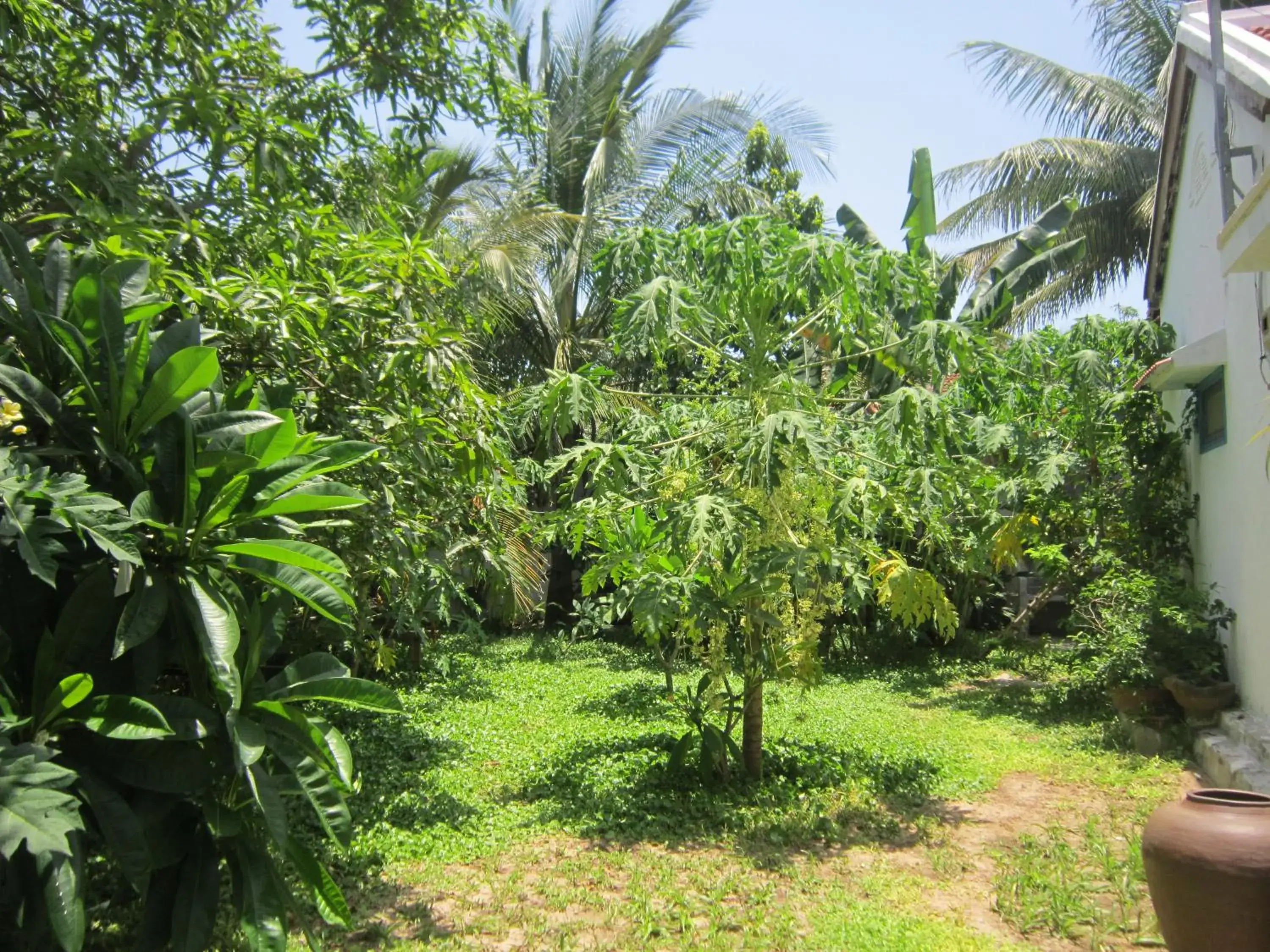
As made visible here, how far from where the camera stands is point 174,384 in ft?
11.1

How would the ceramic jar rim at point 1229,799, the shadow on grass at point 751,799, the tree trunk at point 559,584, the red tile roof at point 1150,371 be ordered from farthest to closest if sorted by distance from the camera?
1. the tree trunk at point 559,584
2. the red tile roof at point 1150,371
3. the shadow on grass at point 751,799
4. the ceramic jar rim at point 1229,799

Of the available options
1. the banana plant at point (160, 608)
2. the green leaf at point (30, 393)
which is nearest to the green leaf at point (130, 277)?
the banana plant at point (160, 608)

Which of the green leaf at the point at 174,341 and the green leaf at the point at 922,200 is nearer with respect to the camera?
the green leaf at the point at 174,341

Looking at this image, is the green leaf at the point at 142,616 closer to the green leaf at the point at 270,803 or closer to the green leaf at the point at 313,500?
the green leaf at the point at 313,500

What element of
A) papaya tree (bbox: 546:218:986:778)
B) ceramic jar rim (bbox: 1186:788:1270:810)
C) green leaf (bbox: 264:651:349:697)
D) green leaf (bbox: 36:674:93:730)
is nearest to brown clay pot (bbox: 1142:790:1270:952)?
ceramic jar rim (bbox: 1186:788:1270:810)

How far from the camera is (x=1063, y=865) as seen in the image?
17.2 ft

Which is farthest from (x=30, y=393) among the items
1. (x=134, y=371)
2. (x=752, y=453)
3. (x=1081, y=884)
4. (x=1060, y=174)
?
(x=1060, y=174)

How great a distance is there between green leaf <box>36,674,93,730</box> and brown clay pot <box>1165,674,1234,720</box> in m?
7.24

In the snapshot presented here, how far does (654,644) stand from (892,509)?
5.76 feet

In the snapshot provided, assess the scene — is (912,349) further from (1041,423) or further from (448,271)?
(1041,423)

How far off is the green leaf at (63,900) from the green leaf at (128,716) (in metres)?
0.39

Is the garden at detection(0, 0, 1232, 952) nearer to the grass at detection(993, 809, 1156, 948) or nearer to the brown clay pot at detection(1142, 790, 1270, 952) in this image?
the grass at detection(993, 809, 1156, 948)

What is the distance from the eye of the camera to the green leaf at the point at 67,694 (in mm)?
3062

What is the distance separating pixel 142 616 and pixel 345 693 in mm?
718
